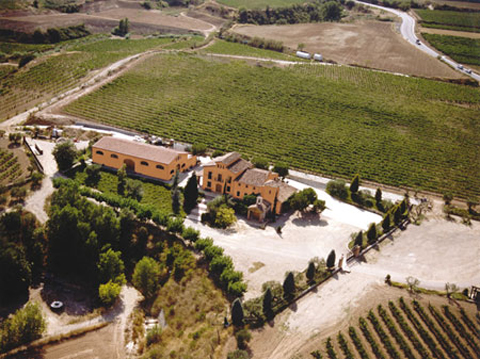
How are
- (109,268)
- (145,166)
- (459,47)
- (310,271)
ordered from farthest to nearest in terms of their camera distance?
(459,47) < (145,166) < (109,268) < (310,271)

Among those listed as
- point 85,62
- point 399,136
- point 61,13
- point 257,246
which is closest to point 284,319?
point 257,246

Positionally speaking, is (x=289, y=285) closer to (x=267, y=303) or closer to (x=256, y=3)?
(x=267, y=303)

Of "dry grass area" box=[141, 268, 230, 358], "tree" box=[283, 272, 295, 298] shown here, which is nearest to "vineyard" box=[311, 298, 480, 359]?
"tree" box=[283, 272, 295, 298]

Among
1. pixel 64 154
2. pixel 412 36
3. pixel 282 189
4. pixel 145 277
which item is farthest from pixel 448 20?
pixel 145 277

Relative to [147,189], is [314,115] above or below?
above

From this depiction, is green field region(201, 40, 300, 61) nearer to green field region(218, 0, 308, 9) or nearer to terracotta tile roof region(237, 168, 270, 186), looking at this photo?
green field region(218, 0, 308, 9)

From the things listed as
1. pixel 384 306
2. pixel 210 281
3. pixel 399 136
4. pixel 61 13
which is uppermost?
pixel 61 13

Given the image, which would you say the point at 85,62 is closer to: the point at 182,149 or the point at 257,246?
the point at 182,149
